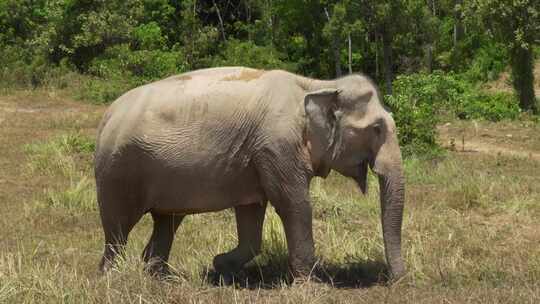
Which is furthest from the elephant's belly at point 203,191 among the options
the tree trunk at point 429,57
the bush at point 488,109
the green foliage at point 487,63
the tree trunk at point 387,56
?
the tree trunk at point 429,57

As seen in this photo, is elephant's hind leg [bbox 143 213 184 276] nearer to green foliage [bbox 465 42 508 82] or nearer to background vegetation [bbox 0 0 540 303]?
background vegetation [bbox 0 0 540 303]

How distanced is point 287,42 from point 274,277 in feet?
92.1

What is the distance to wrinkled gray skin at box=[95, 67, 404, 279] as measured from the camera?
689 centimetres

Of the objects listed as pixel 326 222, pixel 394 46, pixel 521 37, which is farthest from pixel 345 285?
pixel 394 46

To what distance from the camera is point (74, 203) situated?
11.0 metres

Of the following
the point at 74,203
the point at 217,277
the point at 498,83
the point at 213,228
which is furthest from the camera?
the point at 498,83

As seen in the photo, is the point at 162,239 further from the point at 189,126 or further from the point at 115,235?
the point at 189,126

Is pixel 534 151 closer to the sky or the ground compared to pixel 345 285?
closer to the ground

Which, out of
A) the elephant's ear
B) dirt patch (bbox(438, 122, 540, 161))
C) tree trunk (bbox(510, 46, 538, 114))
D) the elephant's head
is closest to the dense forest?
tree trunk (bbox(510, 46, 538, 114))

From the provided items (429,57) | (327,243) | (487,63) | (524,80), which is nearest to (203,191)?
(327,243)

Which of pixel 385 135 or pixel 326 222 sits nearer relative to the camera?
pixel 385 135

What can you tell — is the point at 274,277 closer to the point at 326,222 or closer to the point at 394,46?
the point at 326,222

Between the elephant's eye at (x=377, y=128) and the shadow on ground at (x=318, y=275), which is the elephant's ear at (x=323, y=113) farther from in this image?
the shadow on ground at (x=318, y=275)

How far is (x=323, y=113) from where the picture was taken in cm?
694
